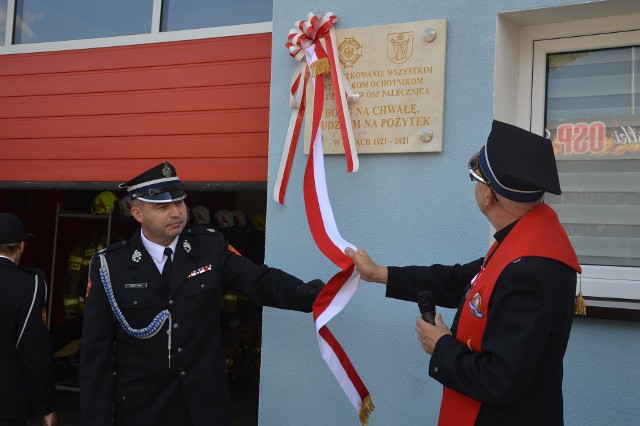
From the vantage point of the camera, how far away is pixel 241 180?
4.46 meters

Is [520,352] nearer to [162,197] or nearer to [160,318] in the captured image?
[160,318]

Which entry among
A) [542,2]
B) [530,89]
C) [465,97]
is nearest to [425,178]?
[465,97]

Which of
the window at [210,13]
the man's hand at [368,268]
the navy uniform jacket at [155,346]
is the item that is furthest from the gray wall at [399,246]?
the window at [210,13]

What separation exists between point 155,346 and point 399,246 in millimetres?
1298

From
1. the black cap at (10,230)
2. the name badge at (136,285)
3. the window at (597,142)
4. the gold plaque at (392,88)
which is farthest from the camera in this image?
the black cap at (10,230)

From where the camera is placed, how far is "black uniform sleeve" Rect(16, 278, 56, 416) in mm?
3758

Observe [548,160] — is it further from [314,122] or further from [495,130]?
[314,122]

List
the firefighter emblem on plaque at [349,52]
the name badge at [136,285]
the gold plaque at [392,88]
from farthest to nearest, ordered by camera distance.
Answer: the firefighter emblem on plaque at [349,52]
the gold plaque at [392,88]
the name badge at [136,285]

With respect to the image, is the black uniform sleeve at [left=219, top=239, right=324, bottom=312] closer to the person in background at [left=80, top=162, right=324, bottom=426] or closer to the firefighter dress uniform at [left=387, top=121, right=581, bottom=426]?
the person in background at [left=80, top=162, right=324, bottom=426]

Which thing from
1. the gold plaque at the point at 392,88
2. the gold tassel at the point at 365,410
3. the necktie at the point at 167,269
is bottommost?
the gold tassel at the point at 365,410

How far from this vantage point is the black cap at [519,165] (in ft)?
7.36

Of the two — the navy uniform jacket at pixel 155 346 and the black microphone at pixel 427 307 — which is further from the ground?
the black microphone at pixel 427 307

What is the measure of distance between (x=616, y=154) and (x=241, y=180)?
85.2 inches

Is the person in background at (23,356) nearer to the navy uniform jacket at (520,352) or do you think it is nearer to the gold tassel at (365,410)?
the gold tassel at (365,410)
